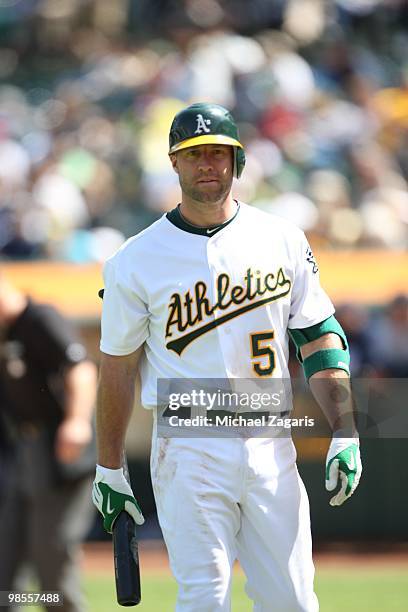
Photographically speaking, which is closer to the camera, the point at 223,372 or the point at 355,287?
the point at 223,372

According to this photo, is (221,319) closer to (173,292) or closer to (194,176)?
(173,292)

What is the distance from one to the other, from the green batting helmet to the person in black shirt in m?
1.73

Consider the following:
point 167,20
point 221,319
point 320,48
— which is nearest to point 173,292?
point 221,319

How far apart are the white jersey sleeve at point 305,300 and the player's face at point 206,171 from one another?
396 millimetres

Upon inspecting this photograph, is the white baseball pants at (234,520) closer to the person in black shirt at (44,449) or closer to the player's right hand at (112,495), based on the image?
the player's right hand at (112,495)

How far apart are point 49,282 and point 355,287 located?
2.52m

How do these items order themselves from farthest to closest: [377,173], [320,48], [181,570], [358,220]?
[320,48] → [377,173] → [358,220] → [181,570]

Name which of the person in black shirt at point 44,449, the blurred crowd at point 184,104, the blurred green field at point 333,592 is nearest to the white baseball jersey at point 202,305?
the person in black shirt at point 44,449

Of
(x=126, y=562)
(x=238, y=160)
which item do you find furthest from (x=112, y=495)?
(x=238, y=160)

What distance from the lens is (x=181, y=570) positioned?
14.5 feet

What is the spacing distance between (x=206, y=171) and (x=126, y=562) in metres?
1.43

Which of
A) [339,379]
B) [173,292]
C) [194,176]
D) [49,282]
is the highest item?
[194,176]

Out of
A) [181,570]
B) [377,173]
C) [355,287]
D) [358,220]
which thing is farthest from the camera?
[377,173]

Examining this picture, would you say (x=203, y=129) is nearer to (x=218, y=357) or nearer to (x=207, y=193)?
(x=207, y=193)
